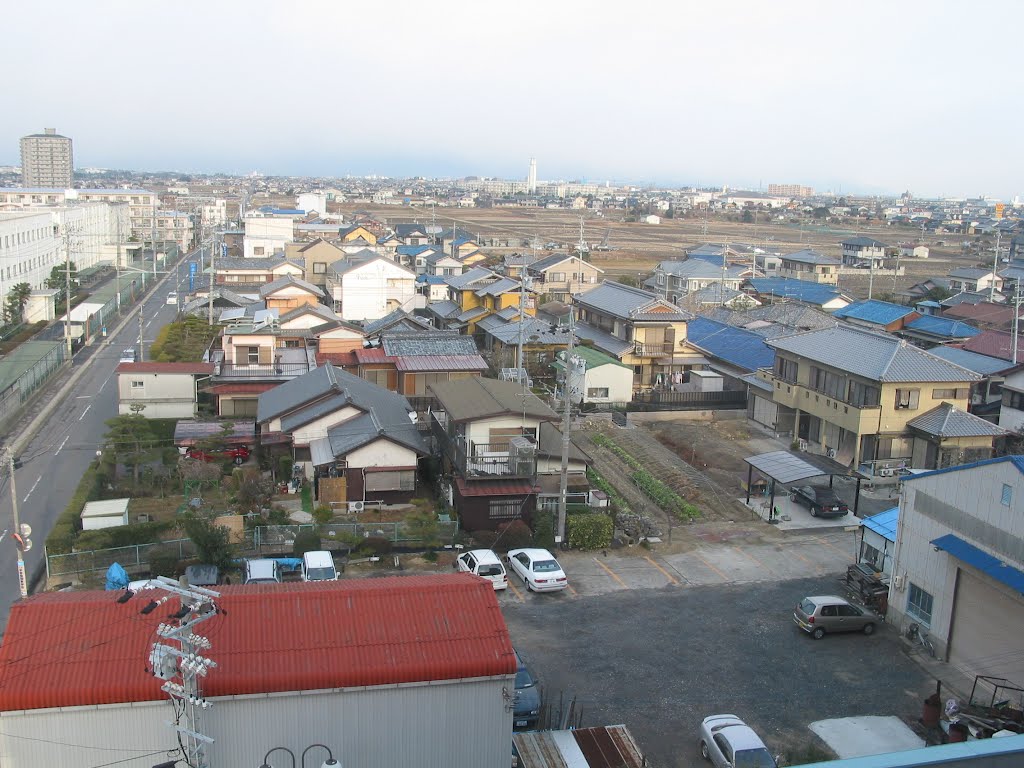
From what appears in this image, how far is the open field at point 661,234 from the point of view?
70375 millimetres

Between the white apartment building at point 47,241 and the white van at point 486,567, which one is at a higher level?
the white apartment building at point 47,241

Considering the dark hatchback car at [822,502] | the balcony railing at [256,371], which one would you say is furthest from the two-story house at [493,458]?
the balcony railing at [256,371]

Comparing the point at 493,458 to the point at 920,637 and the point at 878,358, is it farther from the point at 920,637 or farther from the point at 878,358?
the point at 878,358

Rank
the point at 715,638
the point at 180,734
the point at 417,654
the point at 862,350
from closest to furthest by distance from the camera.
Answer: the point at 180,734 < the point at 417,654 < the point at 715,638 < the point at 862,350

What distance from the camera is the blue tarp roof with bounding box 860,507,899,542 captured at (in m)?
14.9

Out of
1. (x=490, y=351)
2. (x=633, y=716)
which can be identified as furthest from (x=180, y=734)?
(x=490, y=351)

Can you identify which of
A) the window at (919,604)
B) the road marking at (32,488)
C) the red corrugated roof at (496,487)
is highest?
the red corrugated roof at (496,487)

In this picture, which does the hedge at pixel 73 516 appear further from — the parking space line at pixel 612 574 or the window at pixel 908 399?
the window at pixel 908 399

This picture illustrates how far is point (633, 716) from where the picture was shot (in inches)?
438

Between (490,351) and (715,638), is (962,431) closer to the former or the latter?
(715,638)

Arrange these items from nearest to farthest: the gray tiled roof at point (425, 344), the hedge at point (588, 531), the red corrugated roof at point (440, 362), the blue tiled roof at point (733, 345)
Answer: the hedge at point (588, 531) < the red corrugated roof at point (440, 362) < the gray tiled roof at point (425, 344) < the blue tiled roof at point (733, 345)

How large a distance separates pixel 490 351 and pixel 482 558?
63.4 ft

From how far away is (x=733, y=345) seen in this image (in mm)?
32094

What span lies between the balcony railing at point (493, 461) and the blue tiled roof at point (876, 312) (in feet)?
91.6
